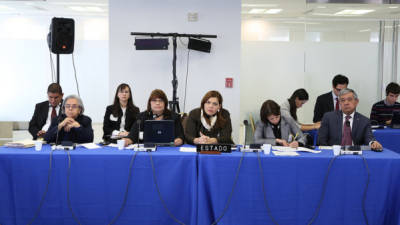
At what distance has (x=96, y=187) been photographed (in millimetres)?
3436

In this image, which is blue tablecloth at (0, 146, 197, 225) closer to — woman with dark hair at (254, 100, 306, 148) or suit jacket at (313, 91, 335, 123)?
woman with dark hair at (254, 100, 306, 148)

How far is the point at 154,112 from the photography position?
14.4ft

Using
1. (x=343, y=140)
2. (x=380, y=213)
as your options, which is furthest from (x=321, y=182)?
(x=343, y=140)

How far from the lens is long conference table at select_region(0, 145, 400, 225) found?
3.38m

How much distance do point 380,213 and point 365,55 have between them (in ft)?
17.0

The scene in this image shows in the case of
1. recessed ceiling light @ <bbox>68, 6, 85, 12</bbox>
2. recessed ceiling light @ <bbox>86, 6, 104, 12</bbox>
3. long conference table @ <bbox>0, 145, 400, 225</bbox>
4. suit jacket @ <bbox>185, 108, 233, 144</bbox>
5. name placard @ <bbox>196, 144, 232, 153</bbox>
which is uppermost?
recessed ceiling light @ <bbox>68, 6, 85, 12</bbox>

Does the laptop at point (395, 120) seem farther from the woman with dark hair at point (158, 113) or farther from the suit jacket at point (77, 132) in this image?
the suit jacket at point (77, 132)

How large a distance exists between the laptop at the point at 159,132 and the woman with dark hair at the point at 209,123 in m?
0.38

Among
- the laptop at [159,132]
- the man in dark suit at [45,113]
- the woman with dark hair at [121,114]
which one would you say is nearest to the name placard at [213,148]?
the laptop at [159,132]

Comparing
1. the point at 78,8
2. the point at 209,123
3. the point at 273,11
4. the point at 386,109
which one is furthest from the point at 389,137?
the point at 78,8

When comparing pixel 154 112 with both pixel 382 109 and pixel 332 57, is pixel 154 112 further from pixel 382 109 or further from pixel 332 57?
pixel 332 57

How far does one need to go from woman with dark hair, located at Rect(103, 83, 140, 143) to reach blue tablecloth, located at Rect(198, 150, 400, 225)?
1894mm

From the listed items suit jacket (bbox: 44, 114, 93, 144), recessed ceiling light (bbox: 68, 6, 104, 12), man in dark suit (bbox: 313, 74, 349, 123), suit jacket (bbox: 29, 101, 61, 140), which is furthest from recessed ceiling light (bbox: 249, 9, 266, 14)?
suit jacket (bbox: 44, 114, 93, 144)

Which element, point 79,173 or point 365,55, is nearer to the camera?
point 79,173
